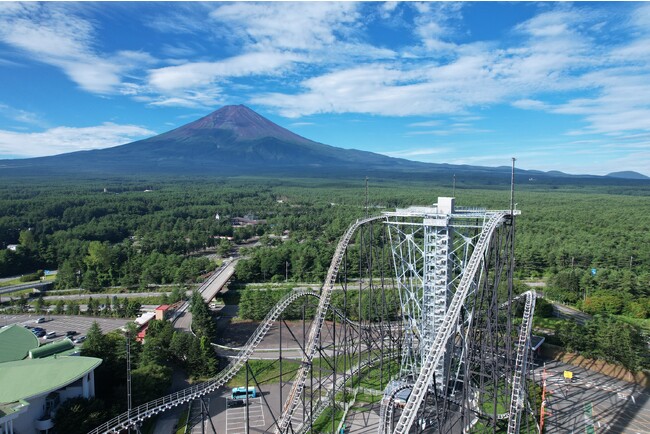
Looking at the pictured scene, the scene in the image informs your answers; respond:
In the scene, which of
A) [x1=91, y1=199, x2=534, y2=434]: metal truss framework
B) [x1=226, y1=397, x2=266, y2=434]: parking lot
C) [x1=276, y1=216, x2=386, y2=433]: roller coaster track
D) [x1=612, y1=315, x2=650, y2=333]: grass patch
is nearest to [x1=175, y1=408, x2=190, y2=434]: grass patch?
[x1=91, y1=199, x2=534, y2=434]: metal truss framework

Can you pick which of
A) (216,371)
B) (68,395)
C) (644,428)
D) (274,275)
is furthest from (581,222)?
(68,395)

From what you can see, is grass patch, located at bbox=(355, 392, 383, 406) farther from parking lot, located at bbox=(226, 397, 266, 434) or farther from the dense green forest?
the dense green forest

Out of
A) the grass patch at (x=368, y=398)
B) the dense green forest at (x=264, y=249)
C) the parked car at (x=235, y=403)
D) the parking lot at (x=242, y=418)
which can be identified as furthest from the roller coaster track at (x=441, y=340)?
the dense green forest at (x=264, y=249)

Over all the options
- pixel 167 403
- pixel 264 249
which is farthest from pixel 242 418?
pixel 264 249

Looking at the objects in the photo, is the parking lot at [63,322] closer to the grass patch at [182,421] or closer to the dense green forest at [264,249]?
the dense green forest at [264,249]

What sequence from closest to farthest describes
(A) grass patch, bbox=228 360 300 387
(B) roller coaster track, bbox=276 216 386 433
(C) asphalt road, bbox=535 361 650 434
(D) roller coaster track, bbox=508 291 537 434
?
(D) roller coaster track, bbox=508 291 537 434, (B) roller coaster track, bbox=276 216 386 433, (C) asphalt road, bbox=535 361 650 434, (A) grass patch, bbox=228 360 300 387

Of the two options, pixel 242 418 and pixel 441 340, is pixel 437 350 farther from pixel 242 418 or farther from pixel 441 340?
pixel 242 418
